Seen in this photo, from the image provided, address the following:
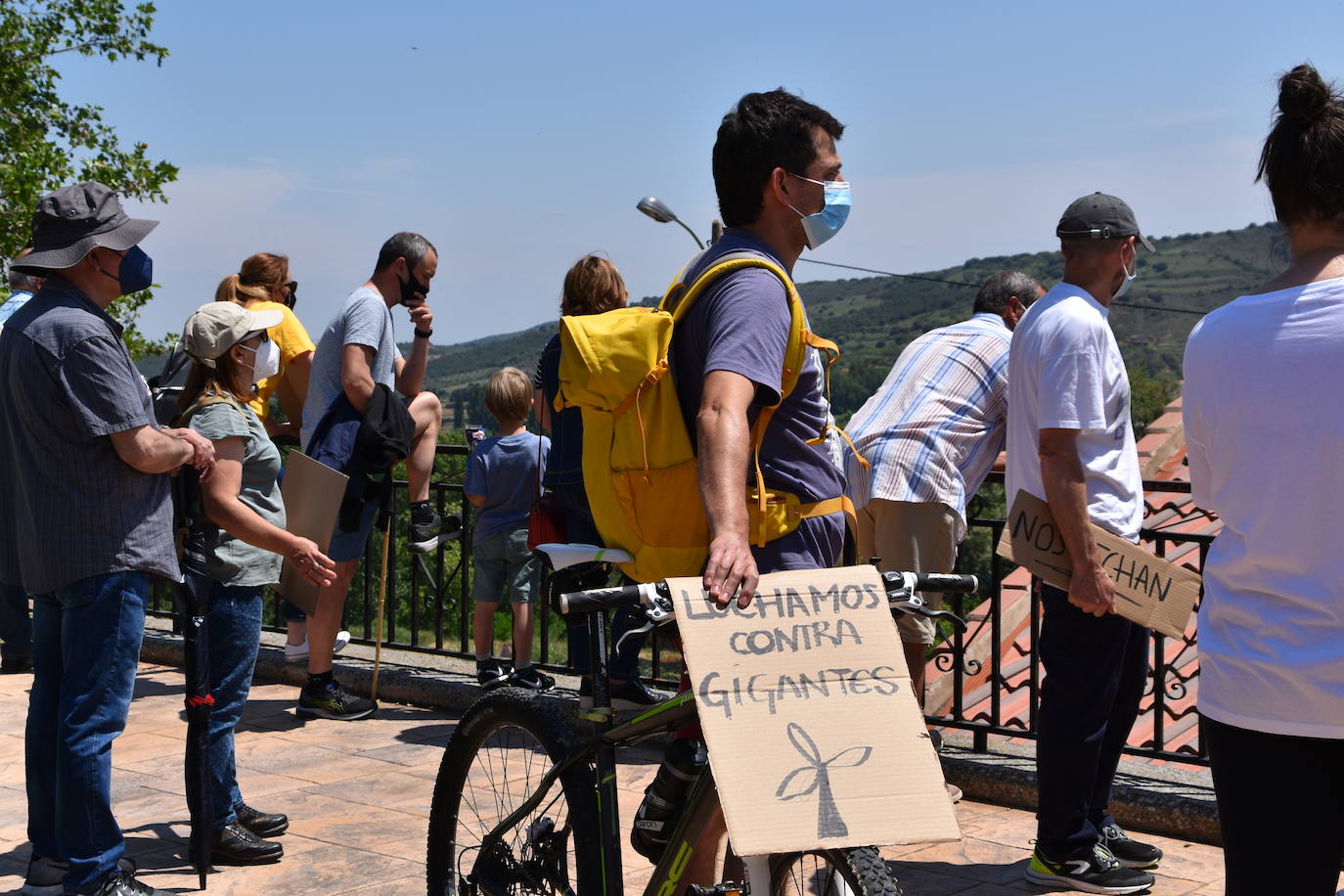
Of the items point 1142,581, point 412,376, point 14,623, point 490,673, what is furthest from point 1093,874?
point 14,623

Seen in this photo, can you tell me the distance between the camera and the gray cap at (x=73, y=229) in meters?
3.82

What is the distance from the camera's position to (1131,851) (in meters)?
4.37

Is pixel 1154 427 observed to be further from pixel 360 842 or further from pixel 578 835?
pixel 578 835

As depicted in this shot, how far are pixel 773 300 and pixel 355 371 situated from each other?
3.75 metres

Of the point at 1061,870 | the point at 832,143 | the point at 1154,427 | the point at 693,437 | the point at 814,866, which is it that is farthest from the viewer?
the point at 1154,427

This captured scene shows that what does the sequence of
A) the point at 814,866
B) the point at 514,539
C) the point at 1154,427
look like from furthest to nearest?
the point at 1154,427
the point at 514,539
the point at 814,866

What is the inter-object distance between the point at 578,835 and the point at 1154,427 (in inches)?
456

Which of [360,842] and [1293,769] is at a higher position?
[1293,769]

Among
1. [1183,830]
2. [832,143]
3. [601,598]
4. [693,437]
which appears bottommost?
[1183,830]

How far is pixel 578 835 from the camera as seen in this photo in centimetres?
294

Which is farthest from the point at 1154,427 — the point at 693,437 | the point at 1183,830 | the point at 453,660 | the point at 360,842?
the point at 693,437

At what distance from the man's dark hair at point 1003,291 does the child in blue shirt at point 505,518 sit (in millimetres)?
2204

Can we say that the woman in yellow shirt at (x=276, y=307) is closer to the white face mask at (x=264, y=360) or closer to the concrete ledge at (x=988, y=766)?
the concrete ledge at (x=988, y=766)

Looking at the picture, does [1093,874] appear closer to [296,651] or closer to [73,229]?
[73,229]
